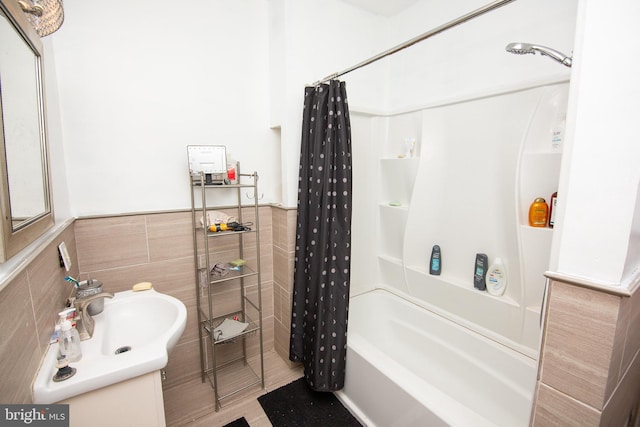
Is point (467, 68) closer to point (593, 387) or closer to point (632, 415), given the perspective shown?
point (593, 387)

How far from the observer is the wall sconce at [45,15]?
94 centimetres

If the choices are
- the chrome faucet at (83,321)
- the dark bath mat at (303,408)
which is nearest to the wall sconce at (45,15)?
the chrome faucet at (83,321)

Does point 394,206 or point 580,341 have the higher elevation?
point 394,206

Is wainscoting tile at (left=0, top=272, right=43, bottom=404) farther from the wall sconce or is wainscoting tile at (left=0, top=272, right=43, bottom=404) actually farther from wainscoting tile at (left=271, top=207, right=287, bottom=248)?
wainscoting tile at (left=271, top=207, right=287, bottom=248)

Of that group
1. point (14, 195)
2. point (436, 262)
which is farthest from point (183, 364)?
point (436, 262)

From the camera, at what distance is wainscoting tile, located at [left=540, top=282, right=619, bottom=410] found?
714mm

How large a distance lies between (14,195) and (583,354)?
5.25 feet

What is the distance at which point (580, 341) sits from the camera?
754 millimetres

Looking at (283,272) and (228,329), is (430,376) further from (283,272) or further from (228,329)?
(228,329)

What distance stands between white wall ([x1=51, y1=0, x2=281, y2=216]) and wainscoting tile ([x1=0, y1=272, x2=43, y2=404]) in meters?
0.85

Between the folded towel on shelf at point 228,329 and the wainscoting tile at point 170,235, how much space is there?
525 millimetres

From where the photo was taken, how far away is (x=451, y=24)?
3.69ft

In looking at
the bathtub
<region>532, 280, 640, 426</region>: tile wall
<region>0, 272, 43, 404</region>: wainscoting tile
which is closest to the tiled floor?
the bathtub

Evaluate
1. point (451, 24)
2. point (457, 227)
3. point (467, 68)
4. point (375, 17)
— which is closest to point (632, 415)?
A: point (457, 227)
